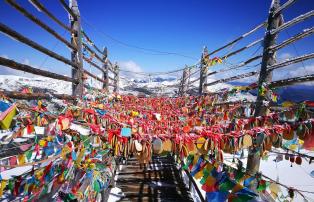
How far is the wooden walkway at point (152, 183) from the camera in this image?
5.55 meters

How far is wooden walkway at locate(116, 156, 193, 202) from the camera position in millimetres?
5547

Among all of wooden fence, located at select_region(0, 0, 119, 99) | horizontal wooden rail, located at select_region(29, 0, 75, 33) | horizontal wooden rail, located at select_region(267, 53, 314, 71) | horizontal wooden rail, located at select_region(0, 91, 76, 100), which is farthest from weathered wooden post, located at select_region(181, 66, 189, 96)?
horizontal wooden rail, located at select_region(0, 91, 76, 100)

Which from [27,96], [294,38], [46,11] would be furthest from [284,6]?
[27,96]

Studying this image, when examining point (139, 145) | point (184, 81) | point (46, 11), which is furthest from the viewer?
point (184, 81)

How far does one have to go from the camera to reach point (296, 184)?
9.94 metres

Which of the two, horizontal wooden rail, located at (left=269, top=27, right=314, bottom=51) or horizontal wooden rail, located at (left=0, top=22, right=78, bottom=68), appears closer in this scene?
horizontal wooden rail, located at (left=0, top=22, right=78, bottom=68)

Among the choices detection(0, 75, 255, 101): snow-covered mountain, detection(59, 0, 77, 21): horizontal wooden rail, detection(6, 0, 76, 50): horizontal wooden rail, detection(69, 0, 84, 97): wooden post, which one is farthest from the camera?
detection(0, 75, 255, 101): snow-covered mountain

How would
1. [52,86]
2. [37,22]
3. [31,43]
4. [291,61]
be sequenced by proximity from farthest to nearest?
[52,86] → [291,61] → [37,22] → [31,43]

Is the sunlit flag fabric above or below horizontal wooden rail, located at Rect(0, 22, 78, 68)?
below

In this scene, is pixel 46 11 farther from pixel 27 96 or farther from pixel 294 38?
pixel 294 38

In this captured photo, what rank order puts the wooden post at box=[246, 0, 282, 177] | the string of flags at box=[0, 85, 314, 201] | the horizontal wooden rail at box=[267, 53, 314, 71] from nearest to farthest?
1. the string of flags at box=[0, 85, 314, 201]
2. the horizontal wooden rail at box=[267, 53, 314, 71]
3. the wooden post at box=[246, 0, 282, 177]

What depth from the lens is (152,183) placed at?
6219 mm

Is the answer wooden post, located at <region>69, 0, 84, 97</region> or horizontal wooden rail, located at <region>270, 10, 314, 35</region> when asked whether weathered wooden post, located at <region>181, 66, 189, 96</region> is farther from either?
horizontal wooden rail, located at <region>270, 10, 314, 35</region>

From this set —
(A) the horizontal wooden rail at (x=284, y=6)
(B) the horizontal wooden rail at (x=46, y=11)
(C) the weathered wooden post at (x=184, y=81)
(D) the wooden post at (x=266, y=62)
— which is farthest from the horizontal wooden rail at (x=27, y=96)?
(C) the weathered wooden post at (x=184, y=81)
